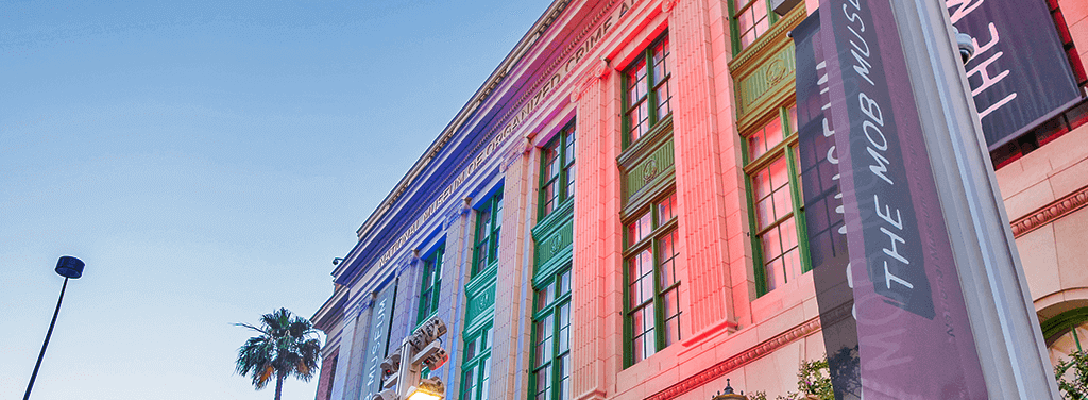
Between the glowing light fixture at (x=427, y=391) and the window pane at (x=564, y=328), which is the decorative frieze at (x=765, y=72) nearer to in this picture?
the window pane at (x=564, y=328)

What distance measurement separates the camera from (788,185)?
1416 cm

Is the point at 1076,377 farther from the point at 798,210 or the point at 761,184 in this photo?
the point at 761,184

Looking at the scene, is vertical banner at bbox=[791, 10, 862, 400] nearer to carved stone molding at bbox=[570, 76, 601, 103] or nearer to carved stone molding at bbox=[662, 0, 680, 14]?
carved stone molding at bbox=[662, 0, 680, 14]

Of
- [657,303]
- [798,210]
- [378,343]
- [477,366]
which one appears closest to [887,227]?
[798,210]

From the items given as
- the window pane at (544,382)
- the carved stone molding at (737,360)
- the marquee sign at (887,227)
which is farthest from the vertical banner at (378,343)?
the marquee sign at (887,227)

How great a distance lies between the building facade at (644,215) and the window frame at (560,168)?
0.19 feet

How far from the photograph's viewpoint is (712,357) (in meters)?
13.6

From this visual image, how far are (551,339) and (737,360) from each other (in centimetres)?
680

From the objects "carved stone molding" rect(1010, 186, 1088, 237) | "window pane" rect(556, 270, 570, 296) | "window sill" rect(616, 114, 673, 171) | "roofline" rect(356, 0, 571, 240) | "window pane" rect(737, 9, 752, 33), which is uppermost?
"roofline" rect(356, 0, 571, 240)

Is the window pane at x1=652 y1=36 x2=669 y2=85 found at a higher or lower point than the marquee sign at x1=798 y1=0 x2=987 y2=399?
higher

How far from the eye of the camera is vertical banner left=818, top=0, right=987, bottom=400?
16.0ft

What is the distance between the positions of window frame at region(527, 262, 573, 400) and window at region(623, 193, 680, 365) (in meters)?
1.71

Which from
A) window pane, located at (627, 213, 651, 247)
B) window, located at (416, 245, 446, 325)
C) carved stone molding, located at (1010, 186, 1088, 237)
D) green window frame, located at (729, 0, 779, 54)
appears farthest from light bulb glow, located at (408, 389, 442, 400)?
window, located at (416, 245, 446, 325)

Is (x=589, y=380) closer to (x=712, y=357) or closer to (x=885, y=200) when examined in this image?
(x=712, y=357)
